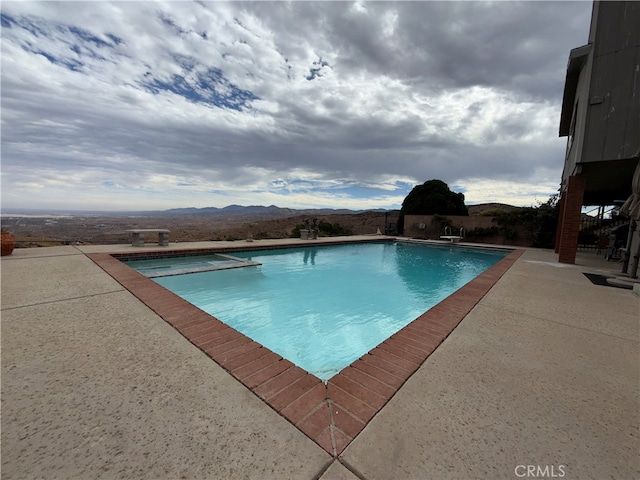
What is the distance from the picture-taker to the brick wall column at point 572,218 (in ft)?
22.1

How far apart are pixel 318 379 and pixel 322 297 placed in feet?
11.3

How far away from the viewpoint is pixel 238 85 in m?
10.7

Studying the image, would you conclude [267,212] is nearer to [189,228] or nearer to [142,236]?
[189,228]

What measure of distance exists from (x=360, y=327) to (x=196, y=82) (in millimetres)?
11985

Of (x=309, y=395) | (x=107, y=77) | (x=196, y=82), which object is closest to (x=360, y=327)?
(x=309, y=395)

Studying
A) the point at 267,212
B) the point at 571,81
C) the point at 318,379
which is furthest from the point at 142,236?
the point at 267,212

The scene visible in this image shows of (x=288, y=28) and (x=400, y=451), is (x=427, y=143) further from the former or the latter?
(x=400, y=451)

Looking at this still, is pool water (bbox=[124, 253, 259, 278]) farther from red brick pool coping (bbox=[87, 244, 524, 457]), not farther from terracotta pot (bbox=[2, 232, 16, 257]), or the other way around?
red brick pool coping (bbox=[87, 244, 524, 457])

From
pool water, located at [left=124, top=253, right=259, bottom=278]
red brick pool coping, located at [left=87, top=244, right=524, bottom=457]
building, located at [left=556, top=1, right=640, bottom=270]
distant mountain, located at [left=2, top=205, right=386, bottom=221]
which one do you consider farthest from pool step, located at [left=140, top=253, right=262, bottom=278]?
distant mountain, located at [left=2, top=205, right=386, bottom=221]

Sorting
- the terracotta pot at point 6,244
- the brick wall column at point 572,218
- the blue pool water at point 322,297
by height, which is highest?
the brick wall column at point 572,218

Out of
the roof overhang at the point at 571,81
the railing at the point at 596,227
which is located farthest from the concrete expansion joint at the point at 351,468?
the railing at the point at 596,227

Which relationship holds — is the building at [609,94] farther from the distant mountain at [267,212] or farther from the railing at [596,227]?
the distant mountain at [267,212]

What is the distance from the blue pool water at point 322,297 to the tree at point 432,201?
10180 millimetres

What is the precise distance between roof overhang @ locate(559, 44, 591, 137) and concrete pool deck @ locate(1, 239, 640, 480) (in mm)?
7487
